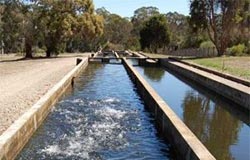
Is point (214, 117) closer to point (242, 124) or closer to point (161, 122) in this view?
point (242, 124)

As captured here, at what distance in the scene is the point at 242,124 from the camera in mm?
12672

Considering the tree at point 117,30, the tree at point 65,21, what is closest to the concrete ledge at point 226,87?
the tree at point 65,21

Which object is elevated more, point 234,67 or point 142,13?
point 142,13

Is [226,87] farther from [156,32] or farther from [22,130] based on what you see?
[156,32]

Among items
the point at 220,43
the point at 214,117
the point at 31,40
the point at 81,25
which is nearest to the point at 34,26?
the point at 31,40

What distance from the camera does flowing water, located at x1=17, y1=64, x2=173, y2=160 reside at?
917 cm

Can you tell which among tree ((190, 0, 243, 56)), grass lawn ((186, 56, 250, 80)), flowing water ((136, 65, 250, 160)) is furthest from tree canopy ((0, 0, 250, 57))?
flowing water ((136, 65, 250, 160))

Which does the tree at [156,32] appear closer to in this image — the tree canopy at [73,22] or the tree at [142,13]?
the tree canopy at [73,22]

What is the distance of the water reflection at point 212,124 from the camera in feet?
33.1

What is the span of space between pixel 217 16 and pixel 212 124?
36.8 m

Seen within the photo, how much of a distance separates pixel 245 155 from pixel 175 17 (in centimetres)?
11774

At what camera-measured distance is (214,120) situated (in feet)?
43.6

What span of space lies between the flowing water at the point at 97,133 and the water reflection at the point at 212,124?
3.70 ft

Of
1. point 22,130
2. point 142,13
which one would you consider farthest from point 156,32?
point 22,130
